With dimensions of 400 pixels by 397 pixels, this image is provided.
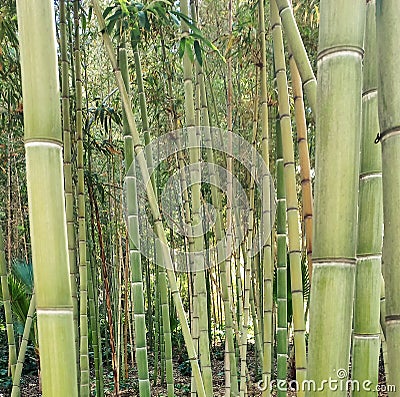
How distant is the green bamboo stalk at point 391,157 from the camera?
69cm

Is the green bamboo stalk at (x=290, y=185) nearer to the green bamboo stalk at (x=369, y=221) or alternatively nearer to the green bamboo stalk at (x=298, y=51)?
the green bamboo stalk at (x=298, y=51)

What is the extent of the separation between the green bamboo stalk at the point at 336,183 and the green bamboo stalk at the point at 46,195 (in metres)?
0.36

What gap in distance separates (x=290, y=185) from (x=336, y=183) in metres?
0.77

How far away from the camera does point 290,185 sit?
4.72ft

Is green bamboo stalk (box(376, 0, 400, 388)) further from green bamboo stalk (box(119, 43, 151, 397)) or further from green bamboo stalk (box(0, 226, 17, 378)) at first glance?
green bamboo stalk (box(0, 226, 17, 378))

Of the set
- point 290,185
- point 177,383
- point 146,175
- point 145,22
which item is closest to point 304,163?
point 290,185

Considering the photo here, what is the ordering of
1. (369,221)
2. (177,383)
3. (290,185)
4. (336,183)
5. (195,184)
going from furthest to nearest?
(177,383), (195,184), (290,185), (369,221), (336,183)

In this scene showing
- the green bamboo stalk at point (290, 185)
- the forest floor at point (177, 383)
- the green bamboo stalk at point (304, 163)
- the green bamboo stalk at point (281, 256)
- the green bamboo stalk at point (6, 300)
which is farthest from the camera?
the forest floor at point (177, 383)

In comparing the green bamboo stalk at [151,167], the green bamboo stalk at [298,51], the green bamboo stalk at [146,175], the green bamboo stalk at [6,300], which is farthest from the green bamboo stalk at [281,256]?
the green bamboo stalk at [6,300]

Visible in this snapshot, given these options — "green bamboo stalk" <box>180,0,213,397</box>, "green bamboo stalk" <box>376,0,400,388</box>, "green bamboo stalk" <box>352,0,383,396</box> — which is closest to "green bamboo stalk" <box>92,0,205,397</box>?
"green bamboo stalk" <box>180,0,213,397</box>

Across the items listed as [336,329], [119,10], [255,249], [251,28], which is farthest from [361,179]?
[255,249]

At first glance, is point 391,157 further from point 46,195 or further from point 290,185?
point 290,185

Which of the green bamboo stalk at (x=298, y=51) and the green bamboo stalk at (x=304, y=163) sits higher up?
the green bamboo stalk at (x=298, y=51)

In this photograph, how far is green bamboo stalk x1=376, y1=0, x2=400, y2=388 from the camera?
69cm
